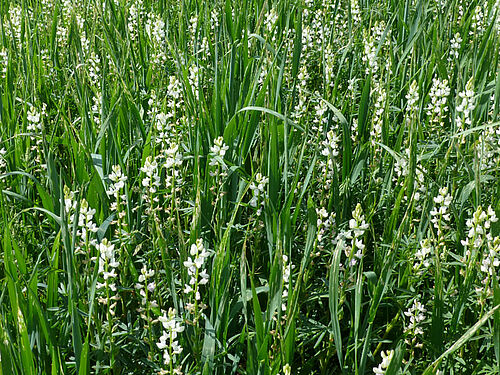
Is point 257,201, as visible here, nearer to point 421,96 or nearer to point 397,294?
point 397,294

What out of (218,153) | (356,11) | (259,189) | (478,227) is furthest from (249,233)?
(356,11)

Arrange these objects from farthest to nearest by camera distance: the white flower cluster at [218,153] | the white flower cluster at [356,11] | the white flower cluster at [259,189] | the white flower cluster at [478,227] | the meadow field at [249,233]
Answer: the white flower cluster at [356,11] → the white flower cluster at [218,153] → the white flower cluster at [259,189] → the white flower cluster at [478,227] → the meadow field at [249,233]

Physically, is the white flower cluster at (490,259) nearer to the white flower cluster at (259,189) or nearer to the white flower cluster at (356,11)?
the white flower cluster at (259,189)

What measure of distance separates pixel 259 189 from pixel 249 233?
0.16m

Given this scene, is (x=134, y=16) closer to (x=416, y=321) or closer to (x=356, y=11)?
(x=356, y=11)

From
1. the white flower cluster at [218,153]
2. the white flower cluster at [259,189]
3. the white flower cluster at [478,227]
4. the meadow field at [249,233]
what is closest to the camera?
the meadow field at [249,233]

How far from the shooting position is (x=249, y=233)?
214 centimetres

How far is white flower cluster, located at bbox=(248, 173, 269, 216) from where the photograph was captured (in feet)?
7.01

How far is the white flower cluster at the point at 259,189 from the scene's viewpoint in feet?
7.01

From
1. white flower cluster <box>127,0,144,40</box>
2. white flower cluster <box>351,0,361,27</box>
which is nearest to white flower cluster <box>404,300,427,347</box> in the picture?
white flower cluster <box>351,0,361,27</box>

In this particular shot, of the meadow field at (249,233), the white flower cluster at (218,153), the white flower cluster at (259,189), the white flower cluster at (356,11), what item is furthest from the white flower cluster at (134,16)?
the white flower cluster at (259,189)

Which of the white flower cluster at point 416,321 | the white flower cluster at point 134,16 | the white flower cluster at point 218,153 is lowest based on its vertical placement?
the white flower cluster at point 416,321

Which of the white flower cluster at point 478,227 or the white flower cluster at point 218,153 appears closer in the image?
the white flower cluster at point 478,227

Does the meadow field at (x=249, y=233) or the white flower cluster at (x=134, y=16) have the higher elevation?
the white flower cluster at (x=134, y=16)
